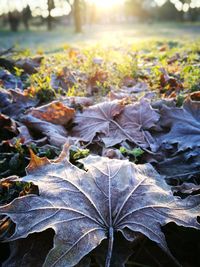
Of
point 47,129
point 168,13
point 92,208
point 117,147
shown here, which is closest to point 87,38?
point 47,129

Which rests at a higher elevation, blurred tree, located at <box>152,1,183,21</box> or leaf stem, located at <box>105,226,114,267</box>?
leaf stem, located at <box>105,226,114,267</box>

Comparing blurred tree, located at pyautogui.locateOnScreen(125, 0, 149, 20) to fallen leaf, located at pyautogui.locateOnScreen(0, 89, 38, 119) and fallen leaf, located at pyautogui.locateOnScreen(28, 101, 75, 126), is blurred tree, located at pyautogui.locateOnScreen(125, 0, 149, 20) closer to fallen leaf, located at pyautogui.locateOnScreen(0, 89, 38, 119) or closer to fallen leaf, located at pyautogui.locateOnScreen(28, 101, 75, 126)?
fallen leaf, located at pyautogui.locateOnScreen(0, 89, 38, 119)

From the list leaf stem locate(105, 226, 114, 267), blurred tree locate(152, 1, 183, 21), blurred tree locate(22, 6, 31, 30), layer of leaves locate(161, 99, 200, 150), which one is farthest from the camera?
blurred tree locate(152, 1, 183, 21)

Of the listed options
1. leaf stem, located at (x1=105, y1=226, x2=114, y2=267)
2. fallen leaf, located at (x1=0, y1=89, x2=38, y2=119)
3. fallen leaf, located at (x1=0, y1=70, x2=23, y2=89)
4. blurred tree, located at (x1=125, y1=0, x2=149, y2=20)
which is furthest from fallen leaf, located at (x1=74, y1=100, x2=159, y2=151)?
blurred tree, located at (x1=125, y1=0, x2=149, y2=20)

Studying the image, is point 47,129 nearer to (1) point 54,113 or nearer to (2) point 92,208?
(1) point 54,113

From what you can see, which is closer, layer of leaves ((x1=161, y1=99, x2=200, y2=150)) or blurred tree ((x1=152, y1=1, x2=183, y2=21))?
layer of leaves ((x1=161, y1=99, x2=200, y2=150))

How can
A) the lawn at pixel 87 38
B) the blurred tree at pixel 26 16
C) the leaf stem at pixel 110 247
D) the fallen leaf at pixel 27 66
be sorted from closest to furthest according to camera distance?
the leaf stem at pixel 110 247
the fallen leaf at pixel 27 66
the lawn at pixel 87 38
the blurred tree at pixel 26 16

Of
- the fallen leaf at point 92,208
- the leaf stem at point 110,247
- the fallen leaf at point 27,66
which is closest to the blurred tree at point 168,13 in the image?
the fallen leaf at point 27,66

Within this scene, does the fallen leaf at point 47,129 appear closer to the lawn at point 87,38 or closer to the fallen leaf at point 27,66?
the fallen leaf at point 27,66
